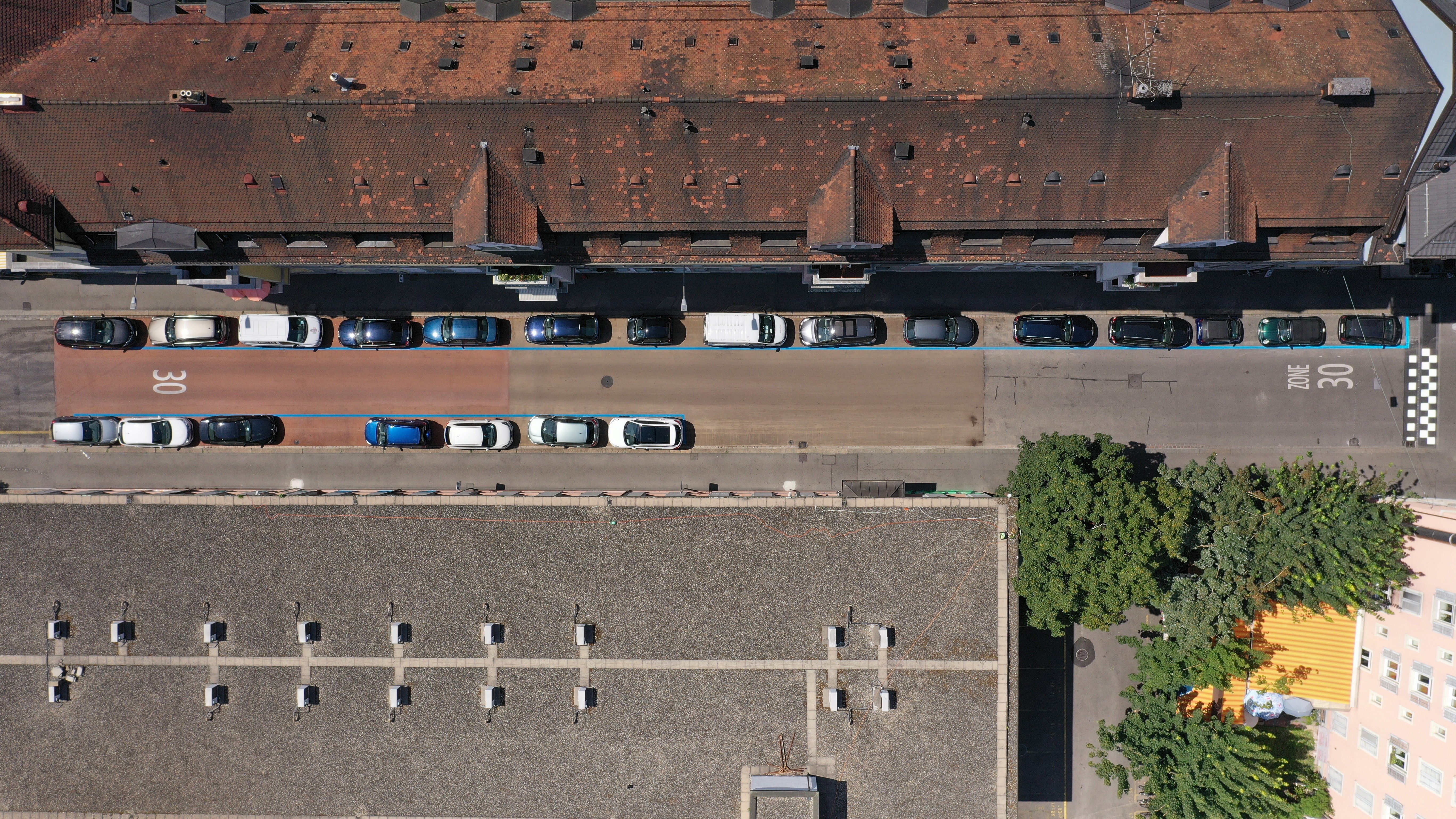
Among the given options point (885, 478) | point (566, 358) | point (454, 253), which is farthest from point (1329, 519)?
point (454, 253)

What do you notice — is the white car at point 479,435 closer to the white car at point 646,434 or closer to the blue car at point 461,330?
the blue car at point 461,330

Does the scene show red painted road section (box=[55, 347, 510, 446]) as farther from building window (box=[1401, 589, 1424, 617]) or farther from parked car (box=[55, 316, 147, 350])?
building window (box=[1401, 589, 1424, 617])

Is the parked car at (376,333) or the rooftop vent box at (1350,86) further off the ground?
the rooftop vent box at (1350,86)

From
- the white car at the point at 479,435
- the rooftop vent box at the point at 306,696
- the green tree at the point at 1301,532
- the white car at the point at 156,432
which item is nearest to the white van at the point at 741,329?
the white car at the point at 479,435

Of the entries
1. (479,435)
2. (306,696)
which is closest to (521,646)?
(306,696)

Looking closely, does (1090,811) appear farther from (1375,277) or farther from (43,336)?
(43,336)

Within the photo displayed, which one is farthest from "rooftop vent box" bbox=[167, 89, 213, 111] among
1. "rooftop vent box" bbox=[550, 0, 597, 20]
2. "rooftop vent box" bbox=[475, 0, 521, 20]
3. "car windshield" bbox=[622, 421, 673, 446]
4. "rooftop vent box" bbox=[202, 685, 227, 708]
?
"rooftop vent box" bbox=[202, 685, 227, 708]
